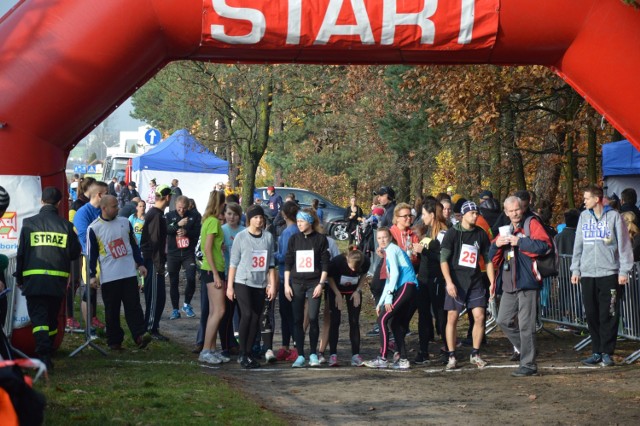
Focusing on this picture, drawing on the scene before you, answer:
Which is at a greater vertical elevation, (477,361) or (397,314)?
(397,314)

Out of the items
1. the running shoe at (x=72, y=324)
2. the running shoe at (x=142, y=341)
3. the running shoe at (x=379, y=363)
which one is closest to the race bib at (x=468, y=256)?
the running shoe at (x=379, y=363)

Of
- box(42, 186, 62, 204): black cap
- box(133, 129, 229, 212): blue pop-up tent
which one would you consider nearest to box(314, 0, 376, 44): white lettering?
box(42, 186, 62, 204): black cap

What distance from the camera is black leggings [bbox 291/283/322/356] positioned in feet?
39.5

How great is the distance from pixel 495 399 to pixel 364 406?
1311mm

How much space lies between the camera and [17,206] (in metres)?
11.3

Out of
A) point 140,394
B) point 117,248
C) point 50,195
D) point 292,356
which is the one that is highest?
point 50,195

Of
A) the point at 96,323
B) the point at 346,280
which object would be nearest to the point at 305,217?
the point at 346,280

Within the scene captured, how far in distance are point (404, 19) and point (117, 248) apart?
4.29 meters

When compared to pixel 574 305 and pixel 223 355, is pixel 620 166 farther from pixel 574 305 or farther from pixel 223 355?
pixel 223 355

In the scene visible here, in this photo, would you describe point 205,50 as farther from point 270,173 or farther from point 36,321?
point 270,173

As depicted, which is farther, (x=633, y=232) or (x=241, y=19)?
(x=633, y=232)

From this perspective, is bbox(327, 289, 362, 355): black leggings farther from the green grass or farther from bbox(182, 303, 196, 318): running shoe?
bbox(182, 303, 196, 318): running shoe

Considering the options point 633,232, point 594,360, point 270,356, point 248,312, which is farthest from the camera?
point 633,232

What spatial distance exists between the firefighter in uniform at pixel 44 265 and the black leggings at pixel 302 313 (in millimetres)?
2643
